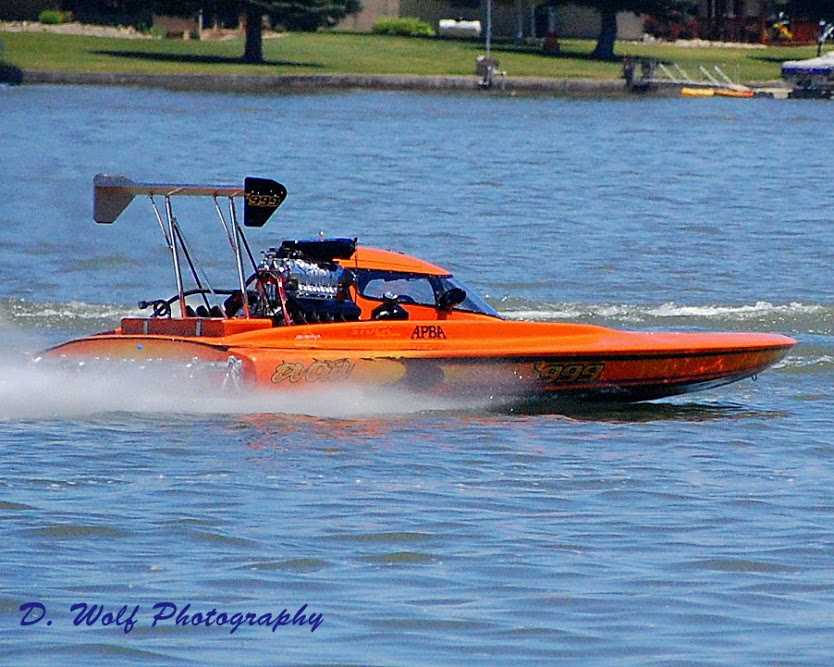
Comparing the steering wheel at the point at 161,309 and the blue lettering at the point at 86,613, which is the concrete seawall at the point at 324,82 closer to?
the steering wheel at the point at 161,309

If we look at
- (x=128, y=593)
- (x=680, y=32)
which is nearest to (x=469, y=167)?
Result: (x=128, y=593)

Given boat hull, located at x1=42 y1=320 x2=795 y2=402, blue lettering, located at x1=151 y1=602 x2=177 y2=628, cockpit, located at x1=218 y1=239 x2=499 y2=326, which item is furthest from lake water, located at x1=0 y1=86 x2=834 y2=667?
cockpit, located at x1=218 y1=239 x2=499 y2=326

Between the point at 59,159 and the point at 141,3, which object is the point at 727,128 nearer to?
the point at 59,159

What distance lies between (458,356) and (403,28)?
225ft

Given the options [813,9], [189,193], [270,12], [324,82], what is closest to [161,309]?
[189,193]

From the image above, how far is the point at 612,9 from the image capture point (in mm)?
78938

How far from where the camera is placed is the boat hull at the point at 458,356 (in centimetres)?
1338

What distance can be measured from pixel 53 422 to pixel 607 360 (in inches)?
159

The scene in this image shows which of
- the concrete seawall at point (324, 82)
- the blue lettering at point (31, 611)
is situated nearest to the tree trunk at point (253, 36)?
the concrete seawall at point (324, 82)

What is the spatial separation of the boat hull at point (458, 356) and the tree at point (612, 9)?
6533 cm

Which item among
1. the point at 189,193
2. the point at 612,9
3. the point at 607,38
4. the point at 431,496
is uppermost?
the point at 612,9

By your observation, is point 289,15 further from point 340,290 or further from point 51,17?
point 340,290

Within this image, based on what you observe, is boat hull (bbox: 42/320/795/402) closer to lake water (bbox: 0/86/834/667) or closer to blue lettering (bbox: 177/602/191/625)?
lake water (bbox: 0/86/834/667)

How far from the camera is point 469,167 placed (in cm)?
3850
